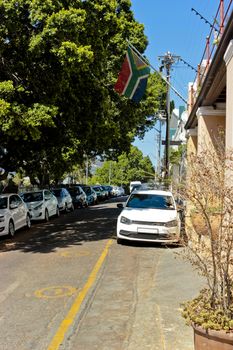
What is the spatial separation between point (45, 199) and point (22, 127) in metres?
9.75

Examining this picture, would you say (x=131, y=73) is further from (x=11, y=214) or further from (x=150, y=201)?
(x=11, y=214)

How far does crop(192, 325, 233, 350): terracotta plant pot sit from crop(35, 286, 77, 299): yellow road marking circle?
4.18 metres

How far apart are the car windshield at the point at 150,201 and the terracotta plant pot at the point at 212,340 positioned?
10283 mm

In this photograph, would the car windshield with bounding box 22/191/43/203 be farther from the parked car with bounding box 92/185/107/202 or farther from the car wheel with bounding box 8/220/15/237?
the parked car with bounding box 92/185/107/202

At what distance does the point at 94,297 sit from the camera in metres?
8.21

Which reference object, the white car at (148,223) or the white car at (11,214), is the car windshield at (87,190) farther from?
the white car at (148,223)

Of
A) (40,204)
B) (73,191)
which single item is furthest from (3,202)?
(73,191)

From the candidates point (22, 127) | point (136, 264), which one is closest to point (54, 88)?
point (22, 127)

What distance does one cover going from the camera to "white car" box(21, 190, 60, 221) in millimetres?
23047

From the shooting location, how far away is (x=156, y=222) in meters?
14.0

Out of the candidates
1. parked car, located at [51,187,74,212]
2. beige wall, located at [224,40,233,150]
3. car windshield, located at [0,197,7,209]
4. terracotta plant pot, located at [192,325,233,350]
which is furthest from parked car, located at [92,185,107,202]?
terracotta plant pot, located at [192,325,233,350]

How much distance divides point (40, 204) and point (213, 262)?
62.1 feet

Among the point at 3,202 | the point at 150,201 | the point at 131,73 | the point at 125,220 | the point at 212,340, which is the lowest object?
the point at 212,340

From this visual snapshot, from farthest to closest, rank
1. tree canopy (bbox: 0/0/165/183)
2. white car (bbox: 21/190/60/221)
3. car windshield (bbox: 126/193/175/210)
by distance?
white car (bbox: 21/190/60/221)
car windshield (bbox: 126/193/175/210)
tree canopy (bbox: 0/0/165/183)
